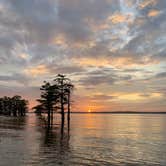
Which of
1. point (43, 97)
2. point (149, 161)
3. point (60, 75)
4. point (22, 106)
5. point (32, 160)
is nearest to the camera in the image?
point (32, 160)

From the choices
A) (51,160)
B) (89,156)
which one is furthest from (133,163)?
(51,160)

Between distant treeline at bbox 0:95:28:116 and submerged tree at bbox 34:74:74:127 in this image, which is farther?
distant treeline at bbox 0:95:28:116

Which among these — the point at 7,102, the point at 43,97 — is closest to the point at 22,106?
the point at 7,102

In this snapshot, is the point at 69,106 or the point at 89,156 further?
the point at 69,106

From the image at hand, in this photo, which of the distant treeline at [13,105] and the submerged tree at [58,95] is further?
the distant treeline at [13,105]

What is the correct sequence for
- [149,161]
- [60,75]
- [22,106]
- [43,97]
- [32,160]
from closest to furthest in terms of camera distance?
[32,160] → [149,161] → [60,75] → [43,97] → [22,106]

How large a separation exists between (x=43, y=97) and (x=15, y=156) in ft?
186

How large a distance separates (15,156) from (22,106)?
482 ft

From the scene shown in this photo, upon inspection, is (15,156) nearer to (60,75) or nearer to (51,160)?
(51,160)

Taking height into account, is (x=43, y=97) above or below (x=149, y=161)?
above

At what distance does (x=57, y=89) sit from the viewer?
74125 mm

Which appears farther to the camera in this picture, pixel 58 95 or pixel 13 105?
pixel 13 105

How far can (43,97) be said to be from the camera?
7794 cm

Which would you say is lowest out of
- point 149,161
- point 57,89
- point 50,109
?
point 149,161
